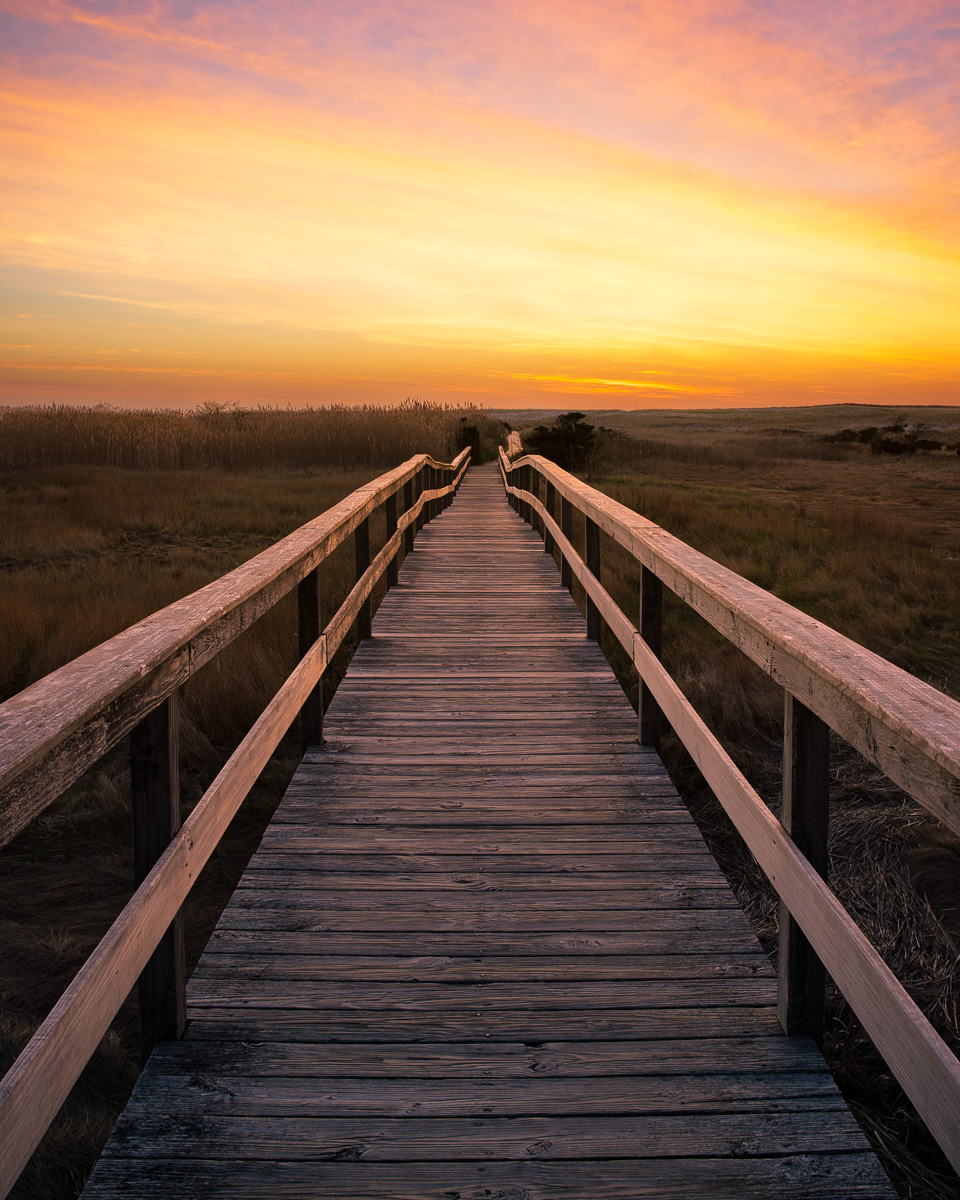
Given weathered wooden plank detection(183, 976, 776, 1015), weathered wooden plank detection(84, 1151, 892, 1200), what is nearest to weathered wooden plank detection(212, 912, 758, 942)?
weathered wooden plank detection(183, 976, 776, 1015)

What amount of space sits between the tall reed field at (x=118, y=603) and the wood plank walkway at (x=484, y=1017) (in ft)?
2.09

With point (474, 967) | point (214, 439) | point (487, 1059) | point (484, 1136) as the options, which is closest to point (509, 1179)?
point (484, 1136)

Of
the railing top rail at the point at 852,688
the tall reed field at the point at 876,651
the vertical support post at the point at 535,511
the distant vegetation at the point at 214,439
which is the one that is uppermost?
the distant vegetation at the point at 214,439

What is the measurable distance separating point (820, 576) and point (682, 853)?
330 inches

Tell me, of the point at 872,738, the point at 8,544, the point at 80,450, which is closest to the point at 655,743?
the point at 872,738

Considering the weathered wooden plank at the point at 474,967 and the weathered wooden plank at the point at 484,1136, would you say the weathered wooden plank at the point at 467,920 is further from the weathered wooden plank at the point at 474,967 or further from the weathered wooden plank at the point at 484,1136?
the weathered wooden plank at the point at 484,1136

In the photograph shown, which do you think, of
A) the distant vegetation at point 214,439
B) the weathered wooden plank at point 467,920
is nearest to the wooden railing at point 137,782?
the weathered wooden plank at point 467,920

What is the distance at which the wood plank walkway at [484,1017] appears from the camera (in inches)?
64.4

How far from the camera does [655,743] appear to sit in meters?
3.86

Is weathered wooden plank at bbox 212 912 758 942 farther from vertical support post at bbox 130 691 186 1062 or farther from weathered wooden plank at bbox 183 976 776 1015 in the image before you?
vertical support post at bbox 130 691 186 1062

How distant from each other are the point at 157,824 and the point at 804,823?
146 centimetres

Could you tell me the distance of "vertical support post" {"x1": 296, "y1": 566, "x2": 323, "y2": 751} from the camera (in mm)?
3654

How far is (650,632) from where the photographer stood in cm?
376

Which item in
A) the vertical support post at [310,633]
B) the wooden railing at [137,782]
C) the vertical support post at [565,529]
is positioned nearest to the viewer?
the wooden railing at [137,782]
